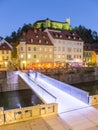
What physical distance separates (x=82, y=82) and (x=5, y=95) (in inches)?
638

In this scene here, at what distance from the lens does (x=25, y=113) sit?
26.3ft

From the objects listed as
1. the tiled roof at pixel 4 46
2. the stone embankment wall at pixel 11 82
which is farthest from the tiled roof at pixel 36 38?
the stone embankment wall at pixel 11 82

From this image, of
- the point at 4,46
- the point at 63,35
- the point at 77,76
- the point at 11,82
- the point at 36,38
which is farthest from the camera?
the point at 63,35

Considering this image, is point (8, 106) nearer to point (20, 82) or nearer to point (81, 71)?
point (20, 82)

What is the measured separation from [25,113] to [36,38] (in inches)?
1209

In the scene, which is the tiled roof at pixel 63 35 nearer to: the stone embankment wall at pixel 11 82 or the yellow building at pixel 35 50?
the yellow building at pixel 35 50

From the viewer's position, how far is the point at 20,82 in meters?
26.3

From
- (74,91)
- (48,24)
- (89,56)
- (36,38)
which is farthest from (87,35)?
(74,91)

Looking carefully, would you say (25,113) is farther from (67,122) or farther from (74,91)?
(74,91)

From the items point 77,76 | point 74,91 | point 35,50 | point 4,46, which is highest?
point 4,46

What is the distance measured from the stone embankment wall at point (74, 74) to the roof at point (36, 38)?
30.8 feet


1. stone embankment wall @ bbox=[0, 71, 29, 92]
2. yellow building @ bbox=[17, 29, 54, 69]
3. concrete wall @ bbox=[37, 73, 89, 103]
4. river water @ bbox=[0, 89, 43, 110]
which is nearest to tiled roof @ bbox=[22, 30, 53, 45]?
yellow building @ bbox=[17, 29, 54, 69]

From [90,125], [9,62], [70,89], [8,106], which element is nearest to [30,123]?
[90,125]

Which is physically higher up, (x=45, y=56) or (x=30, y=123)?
(x=45, y=56)
